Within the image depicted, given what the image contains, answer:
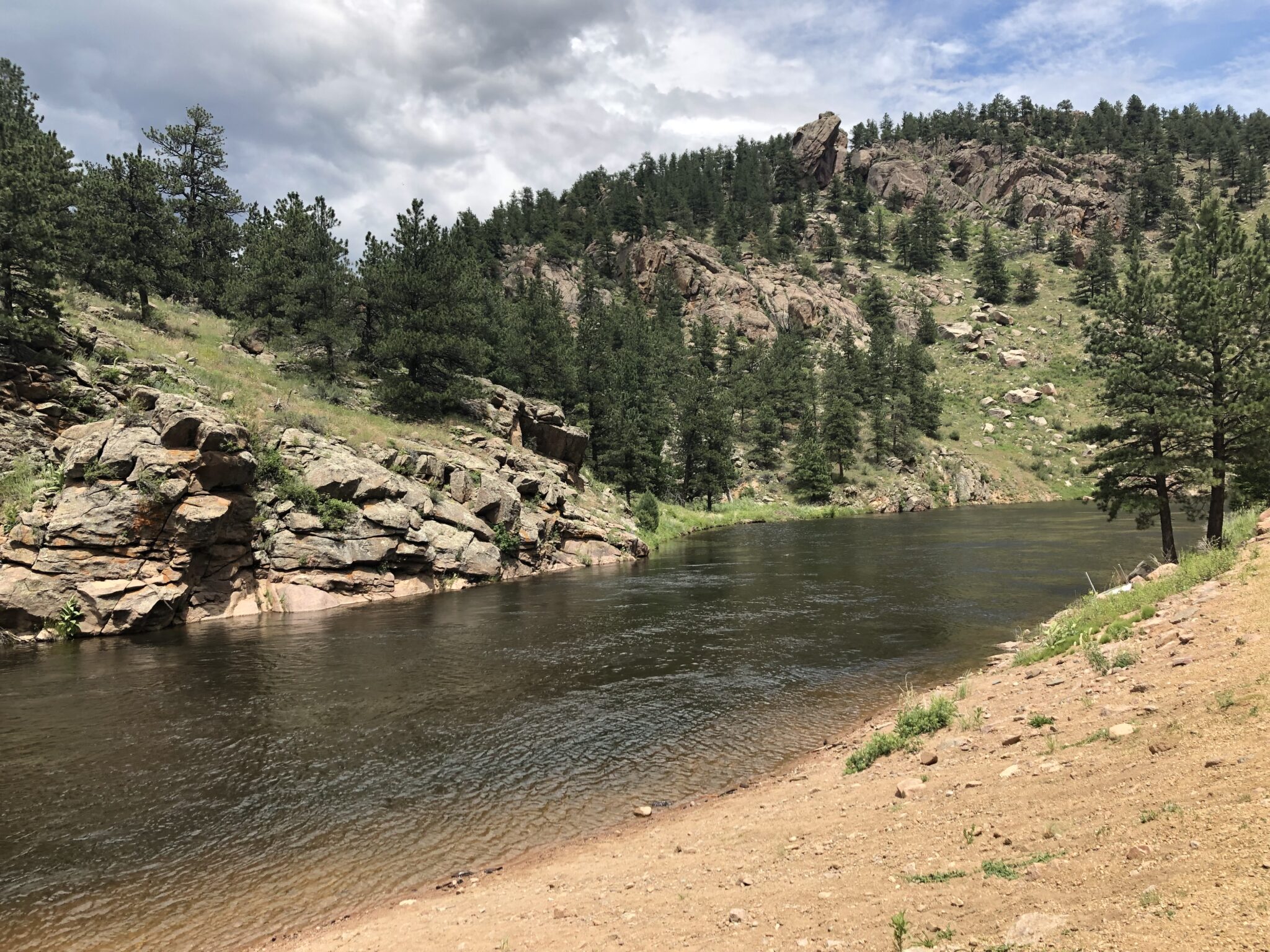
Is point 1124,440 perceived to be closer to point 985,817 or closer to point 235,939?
point 985,817

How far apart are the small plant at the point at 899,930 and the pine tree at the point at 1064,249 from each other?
180659 mm

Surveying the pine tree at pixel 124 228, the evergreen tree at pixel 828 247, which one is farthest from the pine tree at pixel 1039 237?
the pine tree at pixel 124 228

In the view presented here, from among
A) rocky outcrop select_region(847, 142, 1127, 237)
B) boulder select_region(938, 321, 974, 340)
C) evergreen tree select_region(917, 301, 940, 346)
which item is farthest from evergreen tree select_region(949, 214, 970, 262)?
evergreen tree select_region(917, 301, 940, 346)

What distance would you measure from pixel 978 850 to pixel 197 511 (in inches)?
1195

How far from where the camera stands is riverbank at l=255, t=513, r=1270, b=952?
456 centimetres

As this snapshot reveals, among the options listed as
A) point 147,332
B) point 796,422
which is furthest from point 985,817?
point 796,422

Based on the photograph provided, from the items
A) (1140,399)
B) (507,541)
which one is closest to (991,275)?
(1140,399)

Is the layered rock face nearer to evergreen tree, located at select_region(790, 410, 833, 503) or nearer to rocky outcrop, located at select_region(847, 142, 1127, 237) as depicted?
evergreen tree, located at select_region(790, 410, 833, 503)

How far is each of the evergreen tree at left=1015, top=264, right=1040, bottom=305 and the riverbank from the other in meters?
152

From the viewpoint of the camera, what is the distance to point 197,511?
88.5ft

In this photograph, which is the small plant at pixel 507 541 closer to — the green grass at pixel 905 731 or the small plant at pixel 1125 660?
the green grass at pixel 905 731

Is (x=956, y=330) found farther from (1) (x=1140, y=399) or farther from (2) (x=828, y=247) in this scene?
(1) (x=1140, y=399)

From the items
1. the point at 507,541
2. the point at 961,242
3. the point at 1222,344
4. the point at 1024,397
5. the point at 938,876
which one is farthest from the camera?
the point at 961,242

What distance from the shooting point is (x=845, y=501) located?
85062 millimetres
